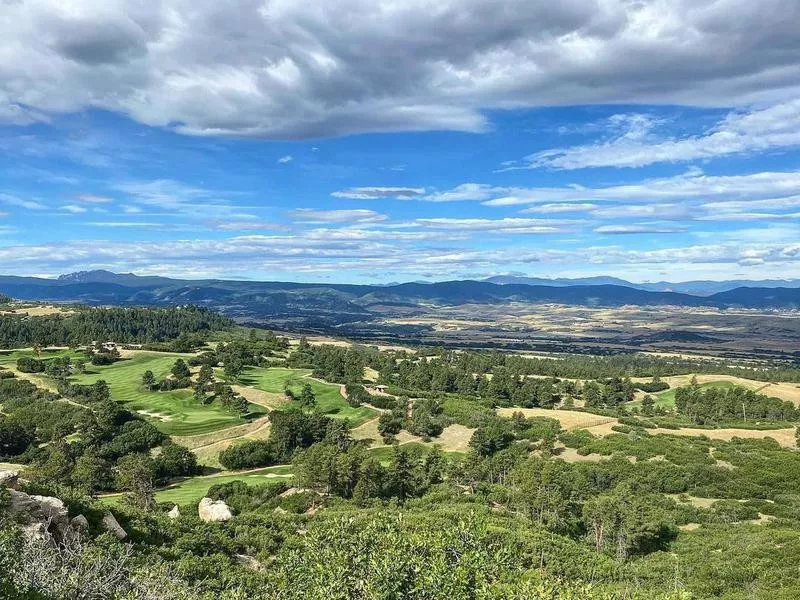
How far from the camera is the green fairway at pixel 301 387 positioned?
11694 cm

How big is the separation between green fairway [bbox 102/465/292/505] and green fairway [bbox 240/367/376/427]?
82.6 feet

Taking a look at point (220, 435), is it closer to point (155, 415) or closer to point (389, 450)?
point (155, 415)

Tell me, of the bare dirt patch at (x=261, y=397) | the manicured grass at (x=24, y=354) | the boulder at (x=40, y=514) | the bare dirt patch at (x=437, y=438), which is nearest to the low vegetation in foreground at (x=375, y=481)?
the boulder at (x=40, y=514)

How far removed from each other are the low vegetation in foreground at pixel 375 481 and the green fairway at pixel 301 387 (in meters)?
1.07

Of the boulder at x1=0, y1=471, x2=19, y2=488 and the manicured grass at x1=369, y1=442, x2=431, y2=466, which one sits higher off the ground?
the boulder at x1=0, y1=471, x2=19, y2=488

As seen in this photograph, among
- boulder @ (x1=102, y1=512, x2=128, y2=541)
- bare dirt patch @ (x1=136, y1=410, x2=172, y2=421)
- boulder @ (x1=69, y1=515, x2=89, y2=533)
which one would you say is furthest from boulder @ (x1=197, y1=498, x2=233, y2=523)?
bare dirt patch @ (x1=136, y1=410, x2=172, y2=421)

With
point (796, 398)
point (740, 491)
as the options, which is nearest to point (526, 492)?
point (740, 491)

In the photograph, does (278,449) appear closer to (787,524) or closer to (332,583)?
(787,524)

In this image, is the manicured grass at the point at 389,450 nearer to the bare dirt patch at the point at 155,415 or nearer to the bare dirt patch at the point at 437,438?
the bare dirt patch at the point at 437,438

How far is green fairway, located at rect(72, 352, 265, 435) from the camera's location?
4192 inches

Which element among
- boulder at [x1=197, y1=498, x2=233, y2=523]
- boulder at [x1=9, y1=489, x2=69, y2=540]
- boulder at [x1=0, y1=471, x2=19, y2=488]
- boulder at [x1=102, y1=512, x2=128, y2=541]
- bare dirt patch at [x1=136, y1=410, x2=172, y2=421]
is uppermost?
boulder at [x1=0, y1=471, x2=19, y2=488]

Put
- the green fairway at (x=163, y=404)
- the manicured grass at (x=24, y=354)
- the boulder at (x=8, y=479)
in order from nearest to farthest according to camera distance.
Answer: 1. the boulder at (x=8, y=479)
2. the green fairway at (x=163, y=404)
3. the manicured grass at (x=24, y=354)

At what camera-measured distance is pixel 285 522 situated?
49.1 meters

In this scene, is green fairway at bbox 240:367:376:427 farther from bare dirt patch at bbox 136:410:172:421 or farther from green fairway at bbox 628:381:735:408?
green fairway at bbox 628:381:735:408
